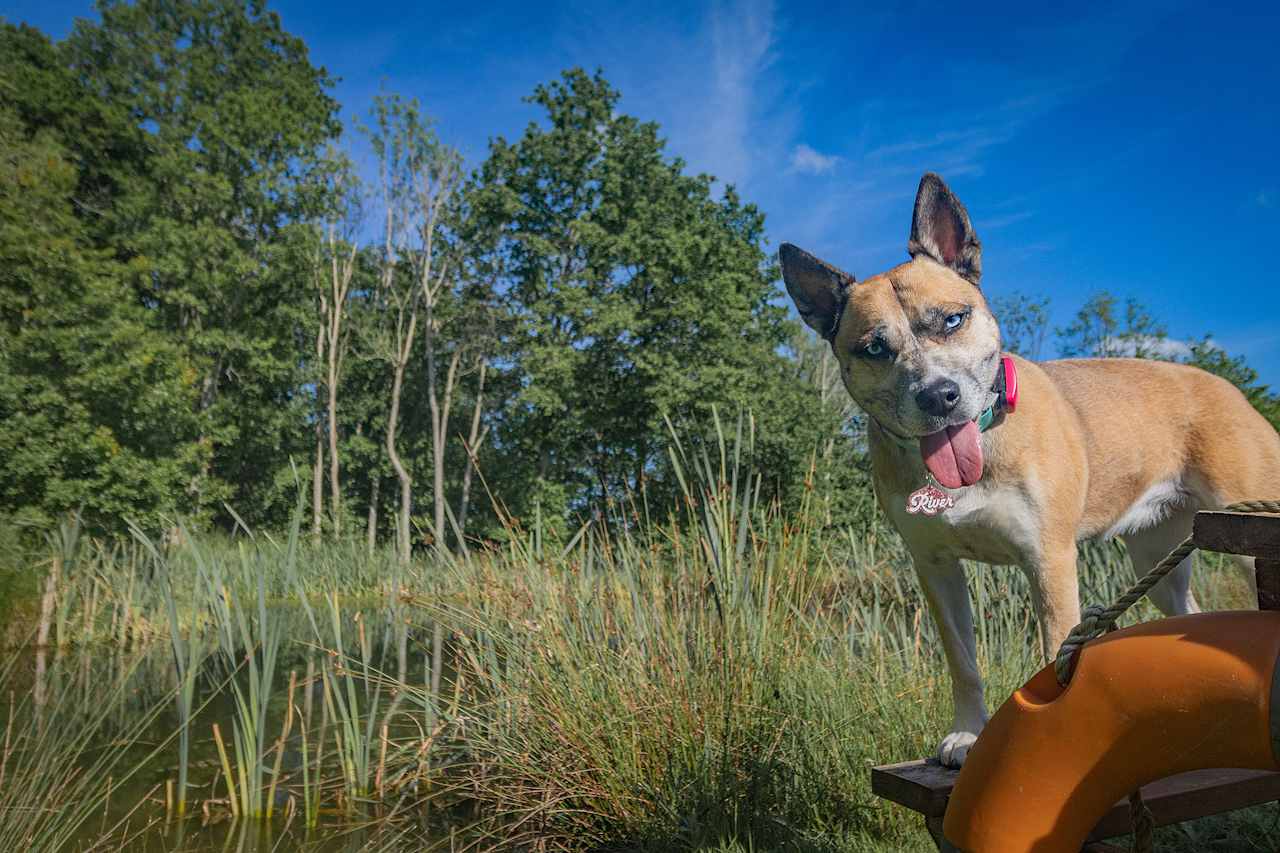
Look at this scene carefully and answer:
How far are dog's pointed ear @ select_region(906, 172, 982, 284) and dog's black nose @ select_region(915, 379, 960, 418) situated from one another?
48cm

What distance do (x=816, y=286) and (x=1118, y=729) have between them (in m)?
1.55

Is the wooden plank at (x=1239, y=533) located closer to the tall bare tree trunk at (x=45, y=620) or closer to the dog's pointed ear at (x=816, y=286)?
the dog's pointed ear at (x=816, y=286)

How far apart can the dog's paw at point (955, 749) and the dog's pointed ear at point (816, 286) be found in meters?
1.14

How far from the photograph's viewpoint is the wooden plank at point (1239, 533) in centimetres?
104

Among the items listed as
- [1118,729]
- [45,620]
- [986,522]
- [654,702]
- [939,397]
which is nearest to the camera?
[1118,729]

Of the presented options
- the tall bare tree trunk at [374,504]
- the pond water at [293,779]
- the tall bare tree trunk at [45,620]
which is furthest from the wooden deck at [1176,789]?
the tall bare tree trunk at [374,504]

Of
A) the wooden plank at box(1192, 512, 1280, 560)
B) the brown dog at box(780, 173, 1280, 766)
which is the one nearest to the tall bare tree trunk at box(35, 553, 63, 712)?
the brown dog at box(780, 173, 1280, 766)

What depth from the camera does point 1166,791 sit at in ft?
5.76

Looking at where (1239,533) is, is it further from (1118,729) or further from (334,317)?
(334,317)

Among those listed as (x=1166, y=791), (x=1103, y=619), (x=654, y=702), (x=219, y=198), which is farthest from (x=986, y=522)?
(x=219, y=198)

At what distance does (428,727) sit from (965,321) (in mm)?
3672

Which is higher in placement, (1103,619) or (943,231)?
(943,231)

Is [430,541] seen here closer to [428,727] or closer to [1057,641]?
[428,727]

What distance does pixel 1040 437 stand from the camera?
229cm
